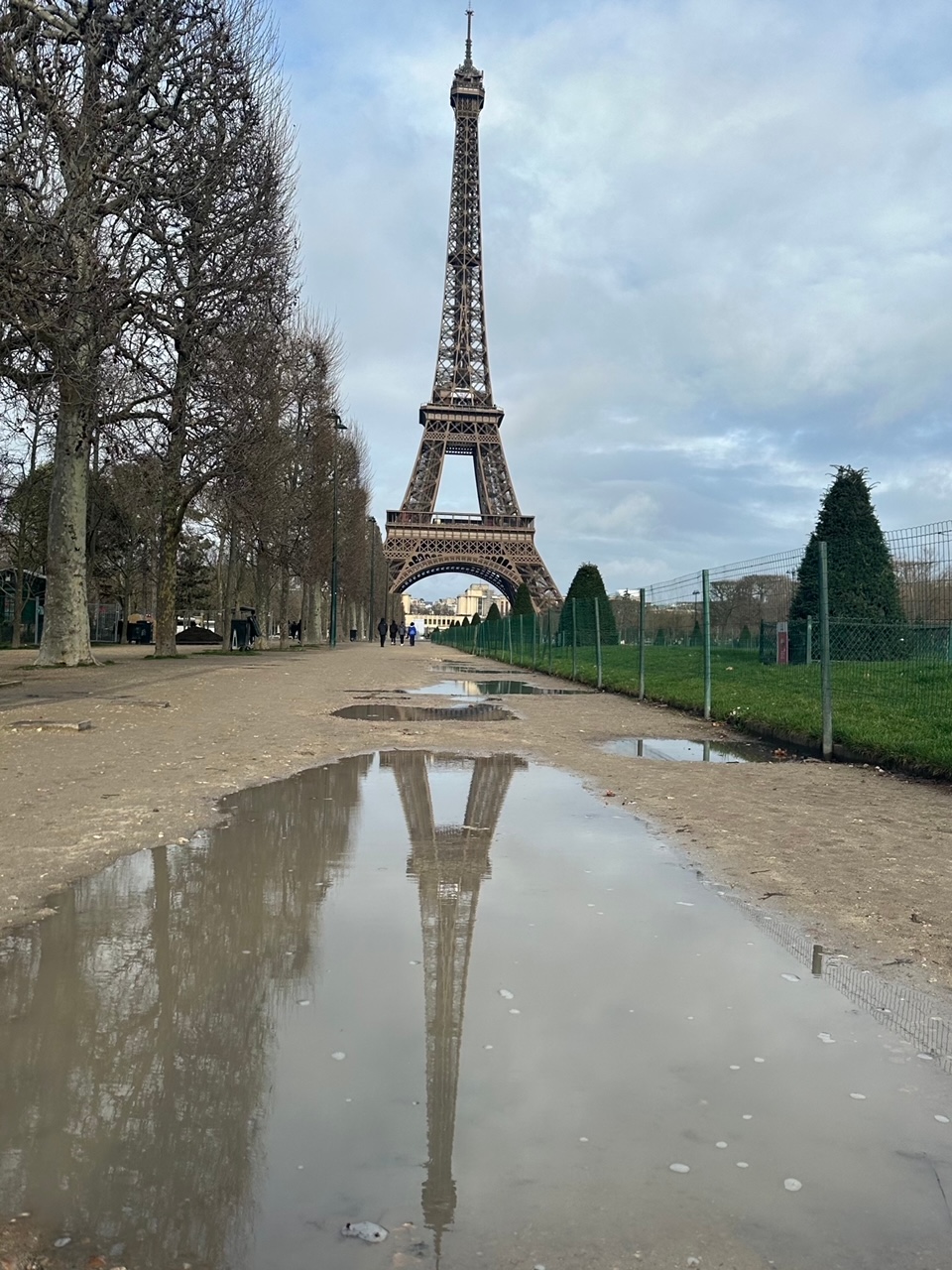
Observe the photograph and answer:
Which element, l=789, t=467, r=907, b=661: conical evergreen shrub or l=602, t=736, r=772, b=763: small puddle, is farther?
l=789, t=467, r=907, b=661: conical evergreen shrub

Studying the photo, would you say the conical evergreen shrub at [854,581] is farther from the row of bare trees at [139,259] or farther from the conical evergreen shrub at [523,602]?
the conical evergreen shrub at [523,602]

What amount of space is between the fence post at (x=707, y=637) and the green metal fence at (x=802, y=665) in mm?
15

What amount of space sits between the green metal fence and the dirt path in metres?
0.64

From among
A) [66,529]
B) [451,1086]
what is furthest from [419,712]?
[451,1086]

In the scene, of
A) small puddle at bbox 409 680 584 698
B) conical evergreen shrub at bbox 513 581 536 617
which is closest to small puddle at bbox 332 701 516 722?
small puddle at bbox 409 680 584 698

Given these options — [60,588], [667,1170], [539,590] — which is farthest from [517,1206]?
[539,590]

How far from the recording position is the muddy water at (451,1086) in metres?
1.83

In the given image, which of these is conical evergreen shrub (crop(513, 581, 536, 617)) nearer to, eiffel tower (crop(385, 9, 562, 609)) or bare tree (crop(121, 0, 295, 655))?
eiffel tower (crop(385, 9, 562, 609))

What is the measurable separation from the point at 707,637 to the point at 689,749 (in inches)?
116

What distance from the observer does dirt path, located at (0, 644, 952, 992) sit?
13.1 feet

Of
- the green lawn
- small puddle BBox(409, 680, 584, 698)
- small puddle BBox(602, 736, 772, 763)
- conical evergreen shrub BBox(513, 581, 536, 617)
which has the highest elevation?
conical evergreen shrub BBox(513, 581, 536, 617)

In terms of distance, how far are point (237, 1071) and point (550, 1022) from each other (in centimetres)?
88

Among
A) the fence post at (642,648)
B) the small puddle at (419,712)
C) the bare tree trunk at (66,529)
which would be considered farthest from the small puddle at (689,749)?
the bare tree trunk at (66,529)

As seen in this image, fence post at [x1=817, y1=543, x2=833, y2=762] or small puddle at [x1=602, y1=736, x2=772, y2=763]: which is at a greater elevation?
fence post at [x1=817, y1=543, x2=833, y2=762]
